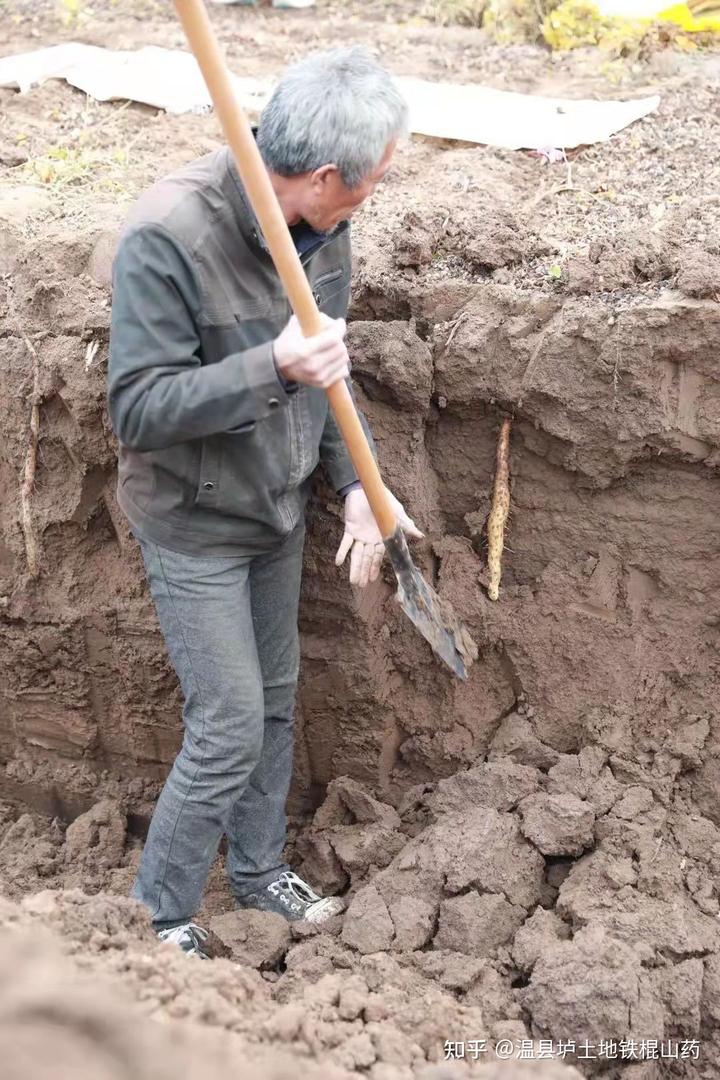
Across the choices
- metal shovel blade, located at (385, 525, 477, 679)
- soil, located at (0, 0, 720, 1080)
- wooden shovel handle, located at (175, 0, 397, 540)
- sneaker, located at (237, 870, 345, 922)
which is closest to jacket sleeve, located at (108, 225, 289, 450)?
wooden shovel handle, located at (175, 0, 397, 540)

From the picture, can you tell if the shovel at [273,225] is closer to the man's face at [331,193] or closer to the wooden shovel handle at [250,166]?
the wooden shovel handle at [250,166]

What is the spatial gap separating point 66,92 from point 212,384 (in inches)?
140

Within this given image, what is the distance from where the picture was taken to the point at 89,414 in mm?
3699

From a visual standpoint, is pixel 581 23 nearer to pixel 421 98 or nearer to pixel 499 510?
pixel 421 98

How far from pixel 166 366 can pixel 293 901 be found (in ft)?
5.96

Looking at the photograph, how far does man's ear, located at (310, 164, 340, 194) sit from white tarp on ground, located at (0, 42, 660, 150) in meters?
2.26

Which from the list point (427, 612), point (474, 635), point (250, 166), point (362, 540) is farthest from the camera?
point (474, 635)

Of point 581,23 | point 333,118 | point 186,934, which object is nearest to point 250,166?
point 333,118

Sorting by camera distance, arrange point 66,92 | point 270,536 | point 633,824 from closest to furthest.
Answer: point 270,536
point 633,824
point 66,92

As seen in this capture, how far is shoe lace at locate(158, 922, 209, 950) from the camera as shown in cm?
328

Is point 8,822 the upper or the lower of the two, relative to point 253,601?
lower

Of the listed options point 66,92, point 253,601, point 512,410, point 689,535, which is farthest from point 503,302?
point 66,92

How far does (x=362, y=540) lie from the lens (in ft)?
10.8

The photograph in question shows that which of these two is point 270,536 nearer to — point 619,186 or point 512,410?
point 512,410
